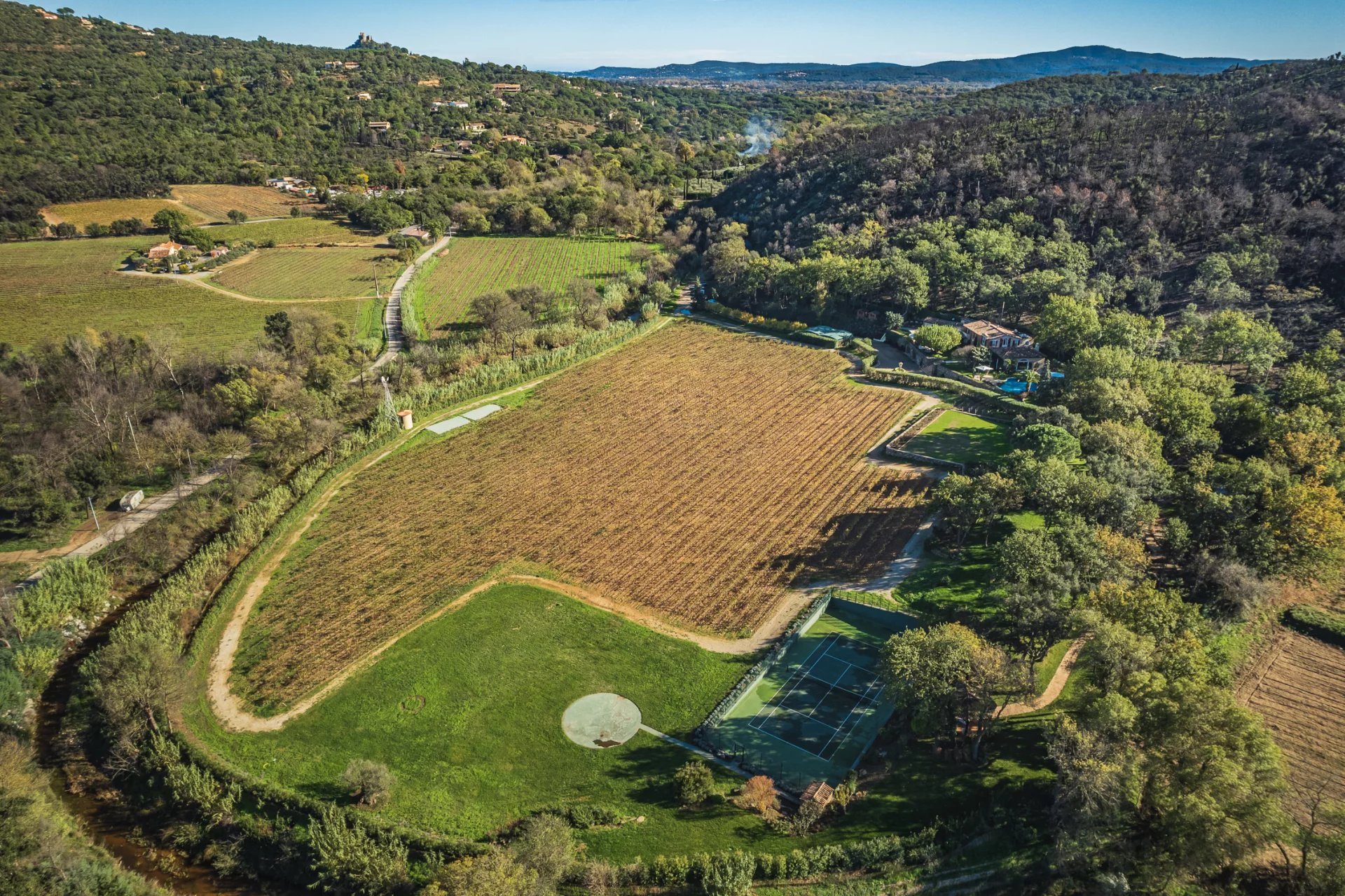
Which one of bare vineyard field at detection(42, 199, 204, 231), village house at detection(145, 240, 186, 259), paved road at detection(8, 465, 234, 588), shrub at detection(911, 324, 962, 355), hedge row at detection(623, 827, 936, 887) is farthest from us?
bare vineyard field at detection(42, 199, 204, 231)

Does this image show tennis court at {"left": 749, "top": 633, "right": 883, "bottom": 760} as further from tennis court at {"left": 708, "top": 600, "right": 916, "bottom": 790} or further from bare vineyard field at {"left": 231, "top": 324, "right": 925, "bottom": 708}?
bare vineyard field at {"left": 231, "top": 324, "right": 925, "bottom": 708}

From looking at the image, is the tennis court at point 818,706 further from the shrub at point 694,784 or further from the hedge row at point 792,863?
the hedge row at point 792,863

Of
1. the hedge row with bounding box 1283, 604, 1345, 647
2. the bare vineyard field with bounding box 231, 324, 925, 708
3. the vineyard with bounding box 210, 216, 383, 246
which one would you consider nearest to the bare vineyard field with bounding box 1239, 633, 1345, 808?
the hedge row with bounding box 1283, 604, 1345, 647

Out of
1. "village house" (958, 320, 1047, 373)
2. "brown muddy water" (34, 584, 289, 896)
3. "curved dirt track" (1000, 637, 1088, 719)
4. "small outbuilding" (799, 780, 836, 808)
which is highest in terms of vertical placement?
"village house" (958, 320, 1047, 373)

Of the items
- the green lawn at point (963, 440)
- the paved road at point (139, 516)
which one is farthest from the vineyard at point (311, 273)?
the green lawn at point (963, 440)

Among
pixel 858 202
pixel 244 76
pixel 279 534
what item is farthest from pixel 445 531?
pixel 244 76

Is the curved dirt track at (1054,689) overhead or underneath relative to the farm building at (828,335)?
underneath

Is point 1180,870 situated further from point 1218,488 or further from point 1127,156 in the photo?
point 1127,156

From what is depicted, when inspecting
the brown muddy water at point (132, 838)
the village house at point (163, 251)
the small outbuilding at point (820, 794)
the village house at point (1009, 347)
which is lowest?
the brown muddy water at point (132, 838)
